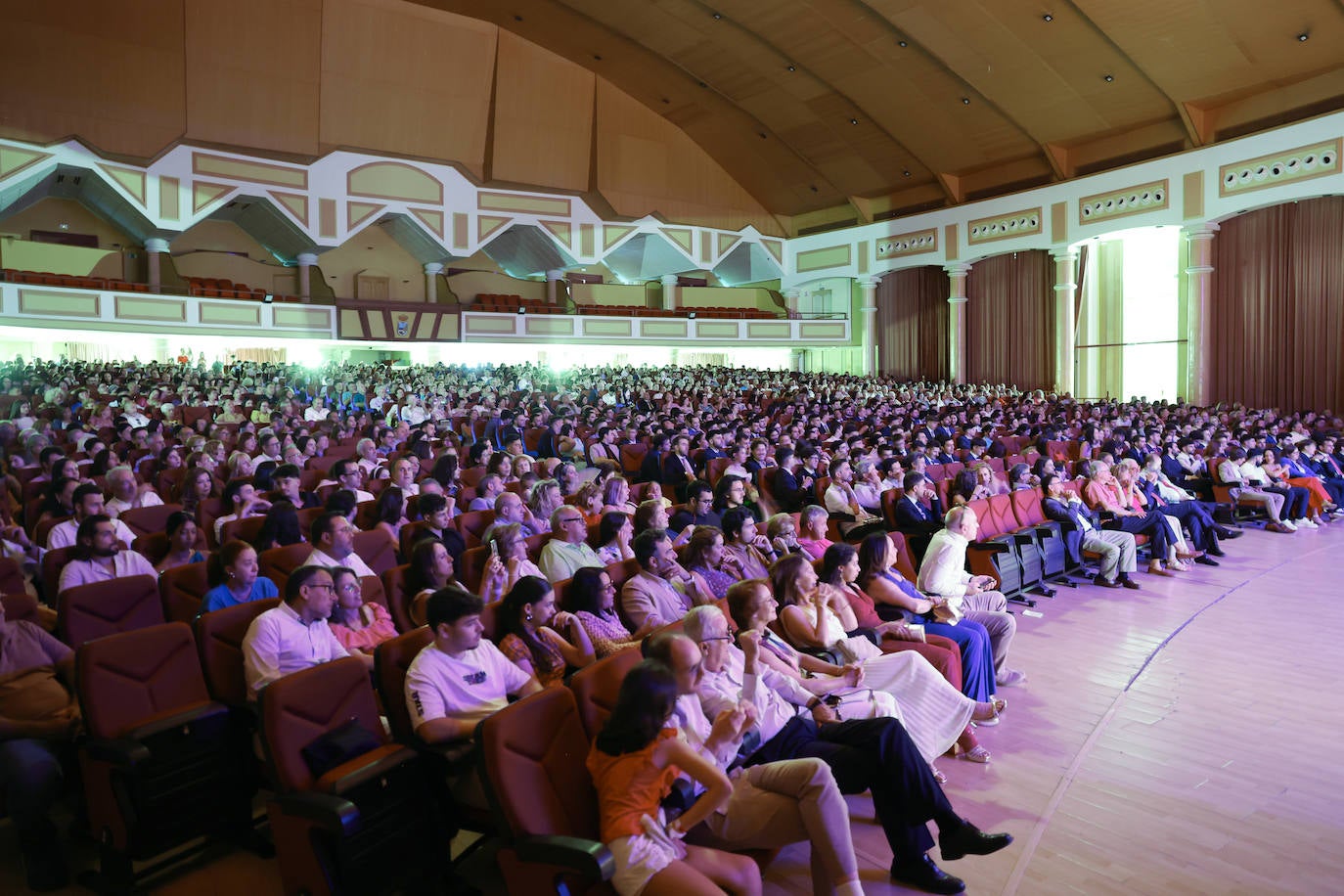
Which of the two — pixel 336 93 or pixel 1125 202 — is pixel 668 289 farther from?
pixel 1125 202

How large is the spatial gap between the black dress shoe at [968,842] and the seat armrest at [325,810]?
170cm

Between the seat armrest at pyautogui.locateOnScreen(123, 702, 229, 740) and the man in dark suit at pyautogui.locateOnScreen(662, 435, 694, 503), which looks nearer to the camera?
the seat armrest at pyautogui.locateOnScreen(123, 702, 229, 740)

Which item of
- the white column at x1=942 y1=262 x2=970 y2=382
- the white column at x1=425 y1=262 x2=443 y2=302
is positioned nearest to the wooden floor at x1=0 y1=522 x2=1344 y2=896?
the white column at x1=942 y1=262 x2=970 y2=382

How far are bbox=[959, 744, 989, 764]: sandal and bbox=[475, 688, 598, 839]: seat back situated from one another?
5.85 ft

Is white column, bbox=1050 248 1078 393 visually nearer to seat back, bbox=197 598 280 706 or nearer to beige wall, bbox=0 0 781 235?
beige wall, bbox=0 0 781 235

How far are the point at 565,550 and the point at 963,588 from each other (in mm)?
1945

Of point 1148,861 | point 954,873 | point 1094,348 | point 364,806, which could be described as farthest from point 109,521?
point 1094,348

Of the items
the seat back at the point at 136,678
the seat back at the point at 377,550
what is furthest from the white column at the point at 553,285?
the seat back at the point at 136,678

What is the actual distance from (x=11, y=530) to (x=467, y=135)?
18.6 meters

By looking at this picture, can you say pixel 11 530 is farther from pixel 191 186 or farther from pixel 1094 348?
pixel 1094 348

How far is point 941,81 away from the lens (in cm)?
1808

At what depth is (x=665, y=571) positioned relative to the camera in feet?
12.8

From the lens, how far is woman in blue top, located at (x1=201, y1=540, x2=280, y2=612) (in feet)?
11.1

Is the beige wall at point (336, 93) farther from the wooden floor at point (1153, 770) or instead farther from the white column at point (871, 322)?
the wooden floor at point (1153, 770)
